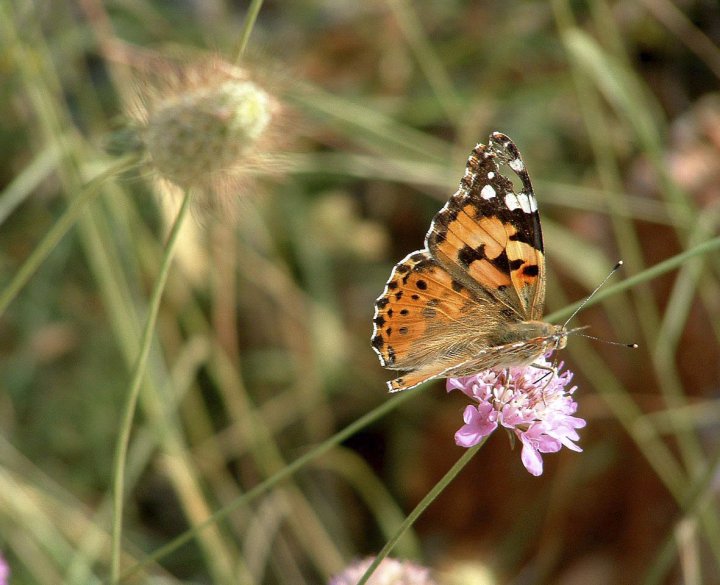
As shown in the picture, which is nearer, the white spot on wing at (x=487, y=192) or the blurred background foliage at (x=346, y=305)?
the white spot on wing at (x=487, y=192)

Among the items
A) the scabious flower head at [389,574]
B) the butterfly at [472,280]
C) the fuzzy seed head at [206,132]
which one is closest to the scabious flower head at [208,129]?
the fuzzy seed head at [206,132]

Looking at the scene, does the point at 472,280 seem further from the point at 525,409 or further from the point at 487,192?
the point at 525,409

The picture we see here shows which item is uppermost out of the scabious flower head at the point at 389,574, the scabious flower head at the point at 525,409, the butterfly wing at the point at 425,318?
the butterfly wing at the point at 425,318

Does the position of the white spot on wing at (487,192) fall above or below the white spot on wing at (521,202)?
above

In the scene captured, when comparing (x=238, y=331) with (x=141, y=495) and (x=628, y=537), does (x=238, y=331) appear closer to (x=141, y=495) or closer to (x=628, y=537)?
(x=141, y=495)

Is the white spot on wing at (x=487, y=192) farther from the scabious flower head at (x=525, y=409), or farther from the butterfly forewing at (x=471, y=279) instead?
the scabious flower head at (x=525, y=409)

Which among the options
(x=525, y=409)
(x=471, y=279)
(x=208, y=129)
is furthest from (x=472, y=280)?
(x=208, y=129)

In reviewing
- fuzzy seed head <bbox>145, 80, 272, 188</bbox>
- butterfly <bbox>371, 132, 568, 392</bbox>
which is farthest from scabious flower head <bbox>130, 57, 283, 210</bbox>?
butterfly <bbox>371, 132, 568, 392</bbox>

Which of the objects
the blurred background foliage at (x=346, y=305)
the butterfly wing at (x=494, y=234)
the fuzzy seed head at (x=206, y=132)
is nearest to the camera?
the fuzzy seed head at (x=206, y=132)
